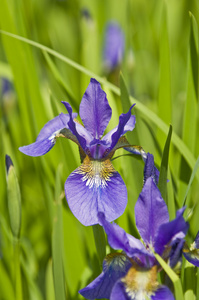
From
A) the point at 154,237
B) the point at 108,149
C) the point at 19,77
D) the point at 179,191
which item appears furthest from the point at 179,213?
the point at 19,77

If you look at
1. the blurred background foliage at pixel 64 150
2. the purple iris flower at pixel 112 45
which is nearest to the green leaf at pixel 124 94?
the blurred background foliage at pixel 64 150

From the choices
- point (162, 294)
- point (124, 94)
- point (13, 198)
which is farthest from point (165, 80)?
point (162, 294)

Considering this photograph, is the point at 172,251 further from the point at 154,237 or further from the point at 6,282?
the point at 6,282

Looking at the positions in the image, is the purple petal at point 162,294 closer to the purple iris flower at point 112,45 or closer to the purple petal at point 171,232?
the purple petal at point 171,232

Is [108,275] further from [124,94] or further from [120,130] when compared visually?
[124,94]

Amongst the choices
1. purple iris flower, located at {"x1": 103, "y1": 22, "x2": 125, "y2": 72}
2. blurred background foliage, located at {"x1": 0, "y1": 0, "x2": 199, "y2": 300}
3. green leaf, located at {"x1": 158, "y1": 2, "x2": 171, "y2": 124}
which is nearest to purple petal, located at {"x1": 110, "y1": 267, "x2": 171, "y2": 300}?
blurred background foliage, located at {"x1": 0, "y1": 0, "x2": 199, "y2": 300}

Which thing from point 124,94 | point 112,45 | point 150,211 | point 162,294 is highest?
point 112,45
